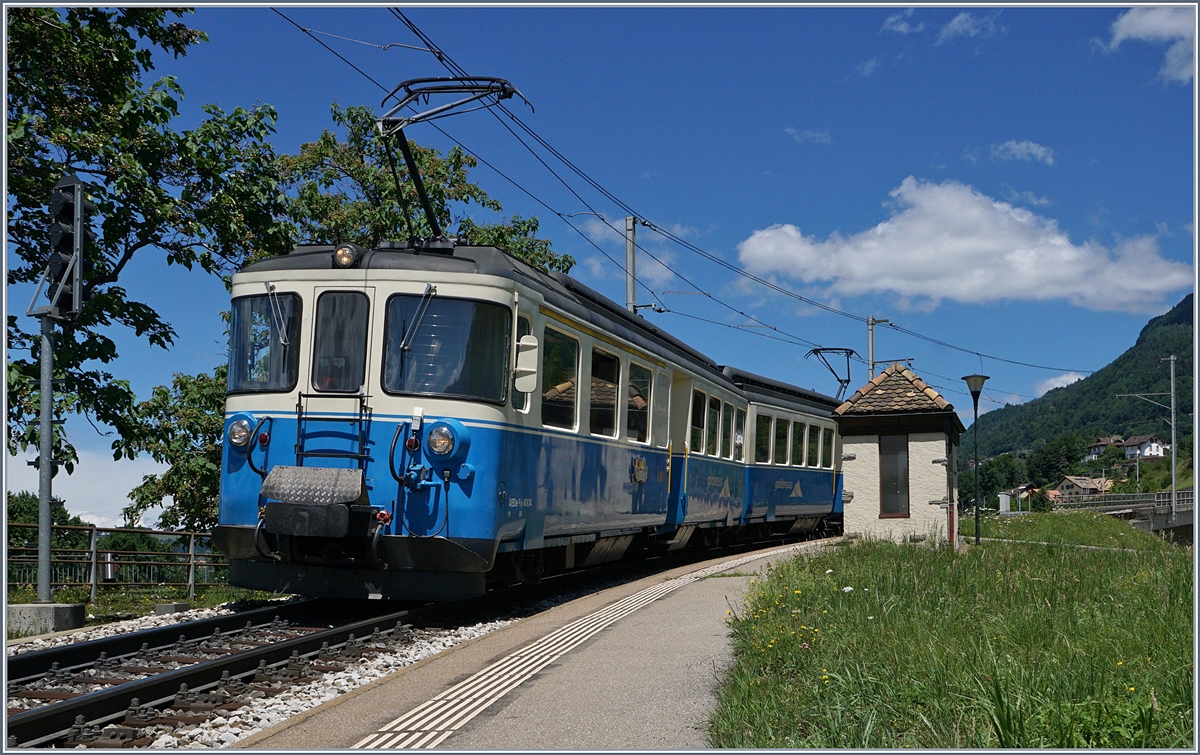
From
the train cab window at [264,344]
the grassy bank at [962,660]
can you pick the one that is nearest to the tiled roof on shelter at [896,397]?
the grassy bank at [962,660]

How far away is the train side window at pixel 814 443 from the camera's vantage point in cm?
2386

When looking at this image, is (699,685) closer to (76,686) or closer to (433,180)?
(76,686)

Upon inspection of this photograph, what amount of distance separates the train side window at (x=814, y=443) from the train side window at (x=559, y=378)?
13.3 meters

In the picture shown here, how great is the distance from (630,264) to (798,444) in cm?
624

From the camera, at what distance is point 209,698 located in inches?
258

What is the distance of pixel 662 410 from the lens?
1432 centimetres

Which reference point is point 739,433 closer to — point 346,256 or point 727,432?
point 727,432

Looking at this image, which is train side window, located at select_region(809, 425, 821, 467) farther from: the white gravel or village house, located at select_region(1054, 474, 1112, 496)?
village house, located at select_region(1054, 474, 1112, 496)

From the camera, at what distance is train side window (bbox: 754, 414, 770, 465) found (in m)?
20.2

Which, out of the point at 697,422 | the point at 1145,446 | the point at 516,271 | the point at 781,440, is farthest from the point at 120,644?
the point at 1145,446

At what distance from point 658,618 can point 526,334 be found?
8.96 feet

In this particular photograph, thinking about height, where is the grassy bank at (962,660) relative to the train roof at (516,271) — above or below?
below

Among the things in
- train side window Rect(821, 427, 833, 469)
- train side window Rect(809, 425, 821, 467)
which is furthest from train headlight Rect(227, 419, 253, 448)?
train side window Rect(821, 427, 833, 469)

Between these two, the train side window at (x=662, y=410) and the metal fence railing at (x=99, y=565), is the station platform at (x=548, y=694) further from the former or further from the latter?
the metal fence railing at (x=99, y=565)
